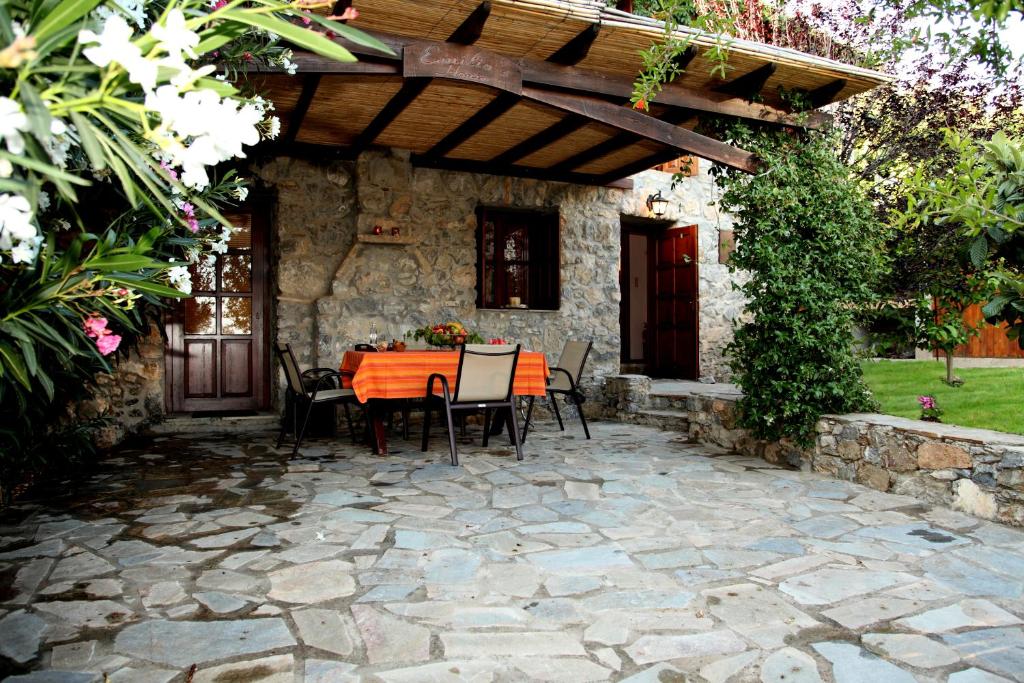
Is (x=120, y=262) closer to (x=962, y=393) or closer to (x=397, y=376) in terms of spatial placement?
(x=397, y=376)

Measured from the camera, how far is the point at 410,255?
263 inches

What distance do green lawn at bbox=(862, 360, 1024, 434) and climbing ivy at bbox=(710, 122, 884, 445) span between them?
493 mm

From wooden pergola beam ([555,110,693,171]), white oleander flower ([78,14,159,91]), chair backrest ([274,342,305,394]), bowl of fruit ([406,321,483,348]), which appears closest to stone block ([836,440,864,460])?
wooden pergola beam ([555,110,693,171])

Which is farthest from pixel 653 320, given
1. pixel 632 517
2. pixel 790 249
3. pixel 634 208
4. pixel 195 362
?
pixel 632 517

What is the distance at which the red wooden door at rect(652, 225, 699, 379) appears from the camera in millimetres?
8242

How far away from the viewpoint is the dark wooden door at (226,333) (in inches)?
255

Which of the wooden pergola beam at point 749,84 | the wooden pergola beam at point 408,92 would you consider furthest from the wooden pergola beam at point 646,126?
the wooden pergola beam at point 408,92

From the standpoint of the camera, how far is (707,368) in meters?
8.20

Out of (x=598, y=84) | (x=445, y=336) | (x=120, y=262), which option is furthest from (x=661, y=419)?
(x=120, y=262)

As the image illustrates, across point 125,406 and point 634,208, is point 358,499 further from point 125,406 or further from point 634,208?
point 634,208

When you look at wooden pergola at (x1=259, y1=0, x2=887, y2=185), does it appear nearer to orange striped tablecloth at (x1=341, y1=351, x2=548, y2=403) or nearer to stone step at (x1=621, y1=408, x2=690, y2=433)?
orange striped tablecloth at (x1=341, y1=351, x2=548, y2=403)

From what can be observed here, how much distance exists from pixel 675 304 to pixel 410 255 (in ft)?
11.7

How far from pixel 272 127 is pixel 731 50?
10.1 ft

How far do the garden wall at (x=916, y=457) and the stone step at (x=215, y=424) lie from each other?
4024 millimetres
